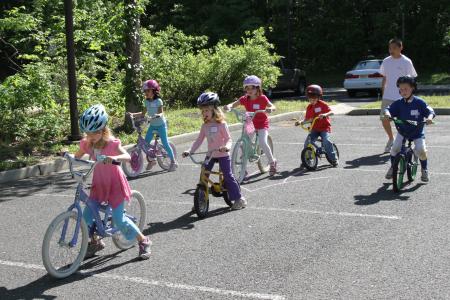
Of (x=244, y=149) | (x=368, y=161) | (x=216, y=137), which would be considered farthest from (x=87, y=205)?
(x=368, y=161)

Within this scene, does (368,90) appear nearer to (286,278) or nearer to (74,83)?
(74,83)

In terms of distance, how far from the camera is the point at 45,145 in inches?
476

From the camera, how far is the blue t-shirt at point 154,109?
1005 centimetres

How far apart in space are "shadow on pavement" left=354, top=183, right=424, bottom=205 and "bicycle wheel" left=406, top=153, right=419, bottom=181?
17 centimetres

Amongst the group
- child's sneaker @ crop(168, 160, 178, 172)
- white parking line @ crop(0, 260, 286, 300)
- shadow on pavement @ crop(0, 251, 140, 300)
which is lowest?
shadow on pavement @ crop(0, 251, 140, 300)

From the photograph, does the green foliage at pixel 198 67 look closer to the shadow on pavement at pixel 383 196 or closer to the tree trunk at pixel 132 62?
the tree trunk at pixel 132 62

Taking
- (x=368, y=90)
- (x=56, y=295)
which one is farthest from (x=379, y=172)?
(x=368, y=90)

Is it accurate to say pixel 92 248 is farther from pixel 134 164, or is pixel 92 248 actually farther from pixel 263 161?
pixel 263 161

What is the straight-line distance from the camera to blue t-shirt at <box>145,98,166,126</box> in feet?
33.0

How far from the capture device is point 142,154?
10.1 m

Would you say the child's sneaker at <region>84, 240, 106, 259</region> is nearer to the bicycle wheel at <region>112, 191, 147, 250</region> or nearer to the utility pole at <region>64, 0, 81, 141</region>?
the bicycle wheel at <region>112, 191, 147, 250</region>

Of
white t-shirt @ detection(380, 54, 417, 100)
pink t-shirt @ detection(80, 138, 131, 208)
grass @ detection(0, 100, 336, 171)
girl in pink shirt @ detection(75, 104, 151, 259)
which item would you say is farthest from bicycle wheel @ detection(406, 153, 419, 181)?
grass @ detection(0, 100, 336, 171)

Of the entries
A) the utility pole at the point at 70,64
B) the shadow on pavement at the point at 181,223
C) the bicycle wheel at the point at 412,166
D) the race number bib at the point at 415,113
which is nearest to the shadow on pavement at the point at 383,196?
the bicycle wheel at the point at 412,166

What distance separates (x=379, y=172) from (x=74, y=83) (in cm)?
617
